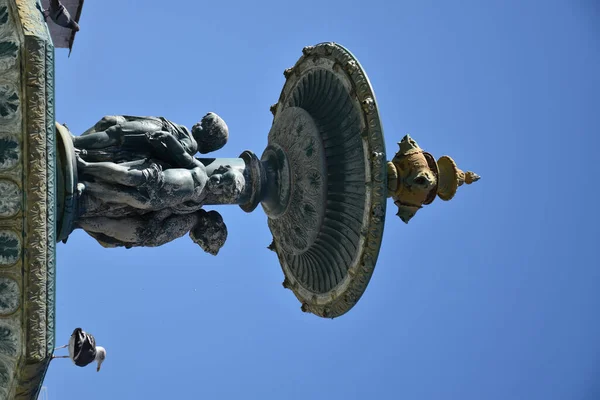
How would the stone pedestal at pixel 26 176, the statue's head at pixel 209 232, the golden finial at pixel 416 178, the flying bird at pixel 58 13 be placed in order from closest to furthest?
the stone pedestal at pixel 26 176 → the golden finial at pixel 416 178 → the statue's head at pixel 209 232 → the flying bird at pixel 58 13

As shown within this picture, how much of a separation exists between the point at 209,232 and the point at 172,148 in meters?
1.37

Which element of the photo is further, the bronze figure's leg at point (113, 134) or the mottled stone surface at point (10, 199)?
the bronze figure's leg at point (113, 134)

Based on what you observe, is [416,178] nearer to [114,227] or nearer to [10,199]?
[114,227]

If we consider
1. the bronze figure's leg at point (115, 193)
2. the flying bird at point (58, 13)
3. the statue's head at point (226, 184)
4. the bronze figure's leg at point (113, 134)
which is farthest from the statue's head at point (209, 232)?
the flying bird at point (58, 13)

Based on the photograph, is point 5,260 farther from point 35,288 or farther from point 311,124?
point 311,124

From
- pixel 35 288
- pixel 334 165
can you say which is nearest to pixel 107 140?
pixel 35 288

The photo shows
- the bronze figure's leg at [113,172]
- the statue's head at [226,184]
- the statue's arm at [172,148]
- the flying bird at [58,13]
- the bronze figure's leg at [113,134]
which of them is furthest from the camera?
the flying bird at [58,13]

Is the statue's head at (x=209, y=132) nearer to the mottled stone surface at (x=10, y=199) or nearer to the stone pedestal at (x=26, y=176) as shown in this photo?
the stone pedestal at (x=26, y=176)

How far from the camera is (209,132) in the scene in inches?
420

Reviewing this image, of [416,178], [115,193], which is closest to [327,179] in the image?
[416,178]

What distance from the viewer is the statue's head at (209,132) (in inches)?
420

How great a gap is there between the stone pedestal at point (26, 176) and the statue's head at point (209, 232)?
2625 millimetres

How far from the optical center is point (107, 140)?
9.70 m

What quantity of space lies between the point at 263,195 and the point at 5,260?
4019 mm
